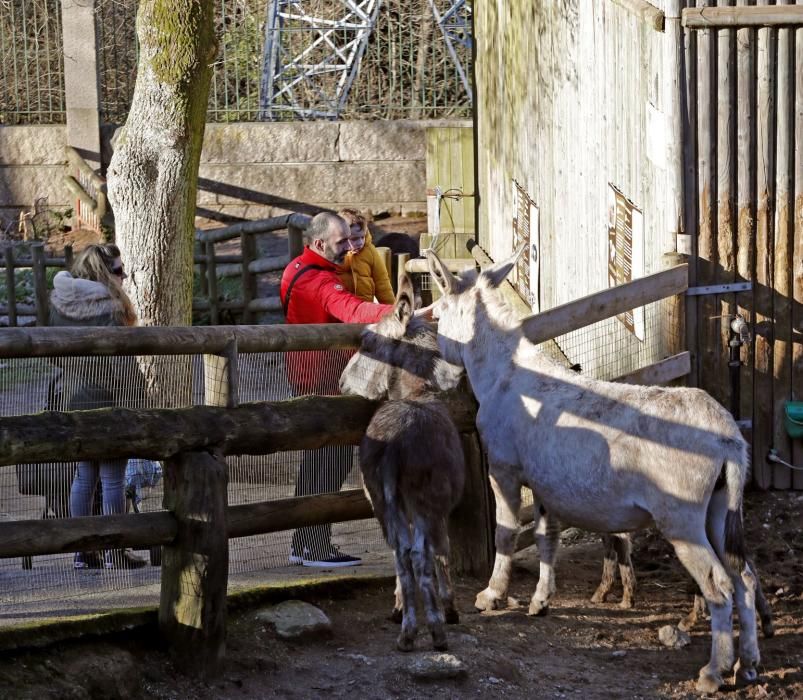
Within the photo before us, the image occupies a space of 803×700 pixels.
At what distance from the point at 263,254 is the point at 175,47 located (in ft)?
Result: 27.7

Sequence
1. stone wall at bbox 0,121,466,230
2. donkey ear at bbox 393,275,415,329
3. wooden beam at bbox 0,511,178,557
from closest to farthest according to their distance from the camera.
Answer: wooden beam at bbox 0,511,178,557, donkey ear at bbox 393,275,415,329, stone wall at bbox 0,121,466,230

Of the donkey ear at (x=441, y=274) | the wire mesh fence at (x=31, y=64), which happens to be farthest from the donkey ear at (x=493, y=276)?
the wire mesh fence at (x=31, y=64)

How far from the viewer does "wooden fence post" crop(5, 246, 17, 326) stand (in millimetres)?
15422

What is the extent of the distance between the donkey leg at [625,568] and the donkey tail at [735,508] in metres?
1.04

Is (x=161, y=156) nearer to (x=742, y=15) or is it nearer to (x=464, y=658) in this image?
(x=742, y=15)

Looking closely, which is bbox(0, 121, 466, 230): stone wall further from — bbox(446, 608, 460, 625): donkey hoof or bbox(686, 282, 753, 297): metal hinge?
bbox(446, 608, 460, 625): donkey hoof

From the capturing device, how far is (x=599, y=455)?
577 cm

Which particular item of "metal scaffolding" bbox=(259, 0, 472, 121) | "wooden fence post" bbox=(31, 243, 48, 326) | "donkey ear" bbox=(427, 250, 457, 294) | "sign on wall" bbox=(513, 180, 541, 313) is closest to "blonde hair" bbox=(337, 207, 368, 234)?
"donkey ear" bbox=(427, 250, 457, 294)

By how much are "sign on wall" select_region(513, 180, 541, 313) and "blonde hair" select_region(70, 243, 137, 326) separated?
20.0 feet

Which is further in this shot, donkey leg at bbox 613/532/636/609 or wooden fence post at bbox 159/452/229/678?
donkey leg at bbox 613/532/636/609

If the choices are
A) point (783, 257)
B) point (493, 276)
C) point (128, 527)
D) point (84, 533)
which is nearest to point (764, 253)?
point (783, 257)

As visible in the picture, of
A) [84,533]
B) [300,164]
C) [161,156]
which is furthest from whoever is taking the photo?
[300,164]

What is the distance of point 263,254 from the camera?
17.9 meters

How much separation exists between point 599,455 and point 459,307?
115cm
